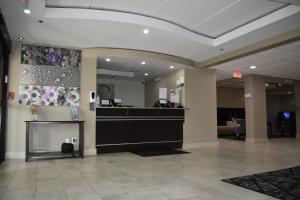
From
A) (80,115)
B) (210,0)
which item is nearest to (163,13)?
(210,0)

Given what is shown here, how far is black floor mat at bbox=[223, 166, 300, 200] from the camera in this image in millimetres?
2918

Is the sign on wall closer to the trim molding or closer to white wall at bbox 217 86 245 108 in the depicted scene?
the trim molding

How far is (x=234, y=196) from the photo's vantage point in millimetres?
2816

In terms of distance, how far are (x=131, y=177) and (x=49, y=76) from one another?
355 cm

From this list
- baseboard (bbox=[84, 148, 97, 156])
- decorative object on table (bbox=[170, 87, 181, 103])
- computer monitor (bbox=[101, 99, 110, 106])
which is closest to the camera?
baseboard (bbox=[84, 148, 97, 156])

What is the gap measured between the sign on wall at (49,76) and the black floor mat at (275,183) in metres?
4.35

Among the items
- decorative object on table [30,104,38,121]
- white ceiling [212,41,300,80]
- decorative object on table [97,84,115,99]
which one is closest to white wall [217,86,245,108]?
white ceiling [212,41,300,80]

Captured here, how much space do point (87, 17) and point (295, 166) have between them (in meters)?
5.10

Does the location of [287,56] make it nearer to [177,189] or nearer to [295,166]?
[295,166]

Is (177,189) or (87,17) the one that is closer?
(177,189)

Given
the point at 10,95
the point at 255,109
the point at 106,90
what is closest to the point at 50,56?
the point at 10,95

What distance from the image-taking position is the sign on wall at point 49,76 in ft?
18.4

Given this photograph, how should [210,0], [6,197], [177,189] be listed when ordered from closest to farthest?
[6,197] < [177,189] < [210,0]

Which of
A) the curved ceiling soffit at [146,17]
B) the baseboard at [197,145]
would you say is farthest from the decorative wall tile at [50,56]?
the baseboard at [197,145]
